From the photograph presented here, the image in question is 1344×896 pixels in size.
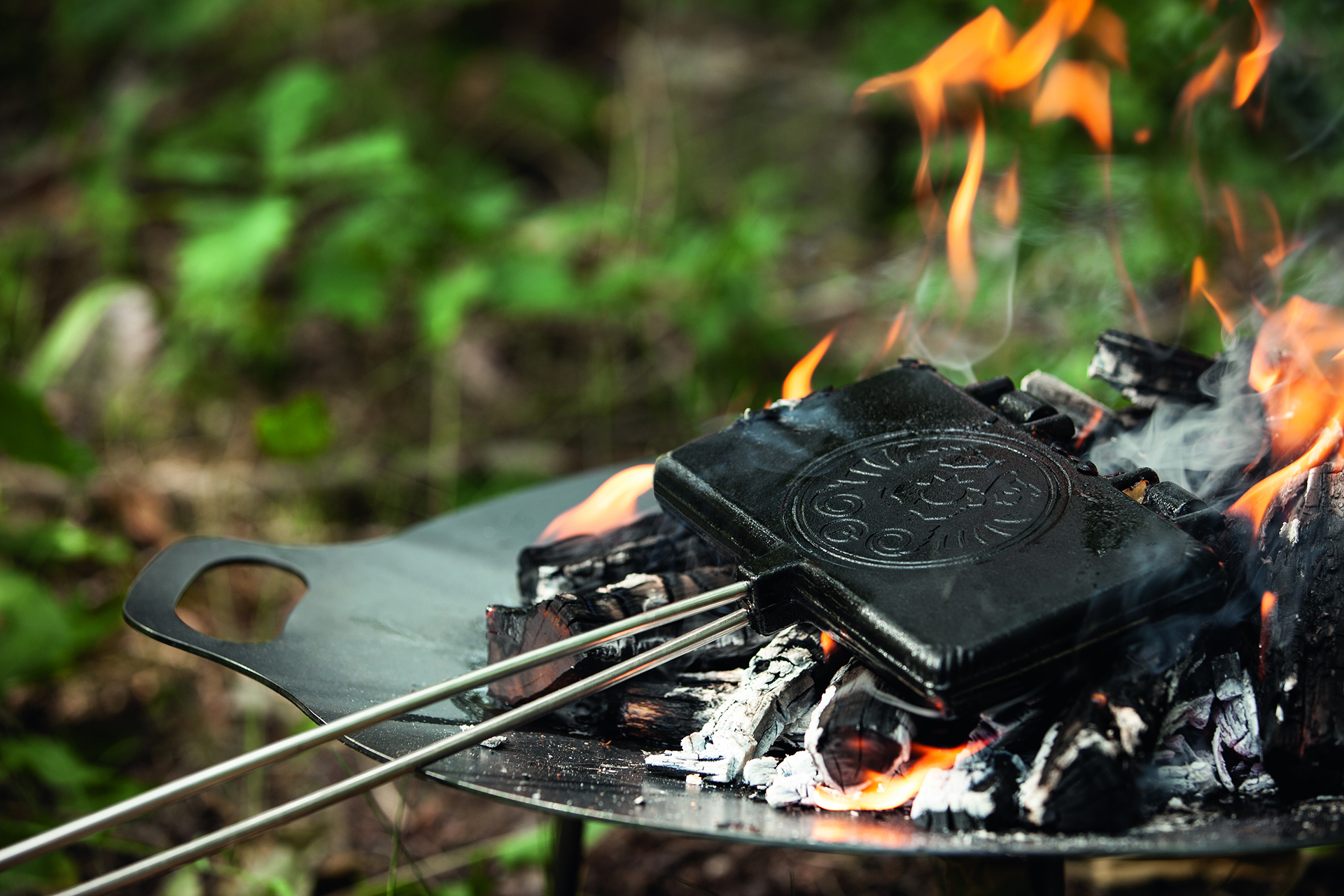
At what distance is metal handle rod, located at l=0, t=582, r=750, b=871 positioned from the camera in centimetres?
92

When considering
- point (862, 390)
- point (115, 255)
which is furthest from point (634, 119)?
point (862, 390)

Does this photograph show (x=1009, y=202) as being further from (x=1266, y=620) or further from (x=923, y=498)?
(x=1266, y=620)

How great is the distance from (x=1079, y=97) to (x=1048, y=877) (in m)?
3.20

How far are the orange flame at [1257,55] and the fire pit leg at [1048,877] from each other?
1939 millimetres

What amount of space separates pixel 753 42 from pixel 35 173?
3.46 meters

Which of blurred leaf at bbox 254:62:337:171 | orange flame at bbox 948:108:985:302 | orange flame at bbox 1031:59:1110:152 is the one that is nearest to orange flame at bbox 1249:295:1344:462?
orange flame at bbox 948:108:985:302

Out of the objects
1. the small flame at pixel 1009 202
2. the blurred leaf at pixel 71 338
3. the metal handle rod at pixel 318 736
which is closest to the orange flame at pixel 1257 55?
the small flame at pixel 1009 202

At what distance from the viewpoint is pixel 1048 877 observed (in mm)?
1188

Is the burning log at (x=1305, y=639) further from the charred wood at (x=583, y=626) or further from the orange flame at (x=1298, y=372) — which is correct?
the charred wood at (x=583, y=626)

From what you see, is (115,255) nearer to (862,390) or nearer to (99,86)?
(99,86)

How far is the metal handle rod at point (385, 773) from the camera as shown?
3.09 feet

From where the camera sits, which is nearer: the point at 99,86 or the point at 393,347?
the point at 393,347

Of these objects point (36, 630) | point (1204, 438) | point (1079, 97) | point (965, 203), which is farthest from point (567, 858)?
point (1079, 97)

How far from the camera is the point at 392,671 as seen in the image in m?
1.50
